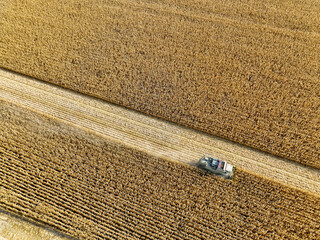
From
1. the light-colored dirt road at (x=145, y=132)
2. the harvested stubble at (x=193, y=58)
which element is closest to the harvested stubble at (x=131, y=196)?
the light-colored dirt road at (x=145, y=132)

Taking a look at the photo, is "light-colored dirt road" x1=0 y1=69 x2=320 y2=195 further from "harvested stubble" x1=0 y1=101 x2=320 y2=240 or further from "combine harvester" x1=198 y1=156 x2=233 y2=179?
"combine harvester" x1=198 y1=156 x2=233 y2=179

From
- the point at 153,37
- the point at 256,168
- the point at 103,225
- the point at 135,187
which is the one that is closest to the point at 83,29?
the point at 153,37

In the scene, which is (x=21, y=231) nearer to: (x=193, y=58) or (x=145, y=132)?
(x=145, y=132)

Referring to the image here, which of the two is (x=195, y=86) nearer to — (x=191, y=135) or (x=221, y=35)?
(x=191, y=135)

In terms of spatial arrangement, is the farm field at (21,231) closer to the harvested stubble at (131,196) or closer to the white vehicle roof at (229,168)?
the harvested stubble at (131,196)

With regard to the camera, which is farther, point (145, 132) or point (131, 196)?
point (145, 132)

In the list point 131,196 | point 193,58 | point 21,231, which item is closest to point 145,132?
point 131,196
